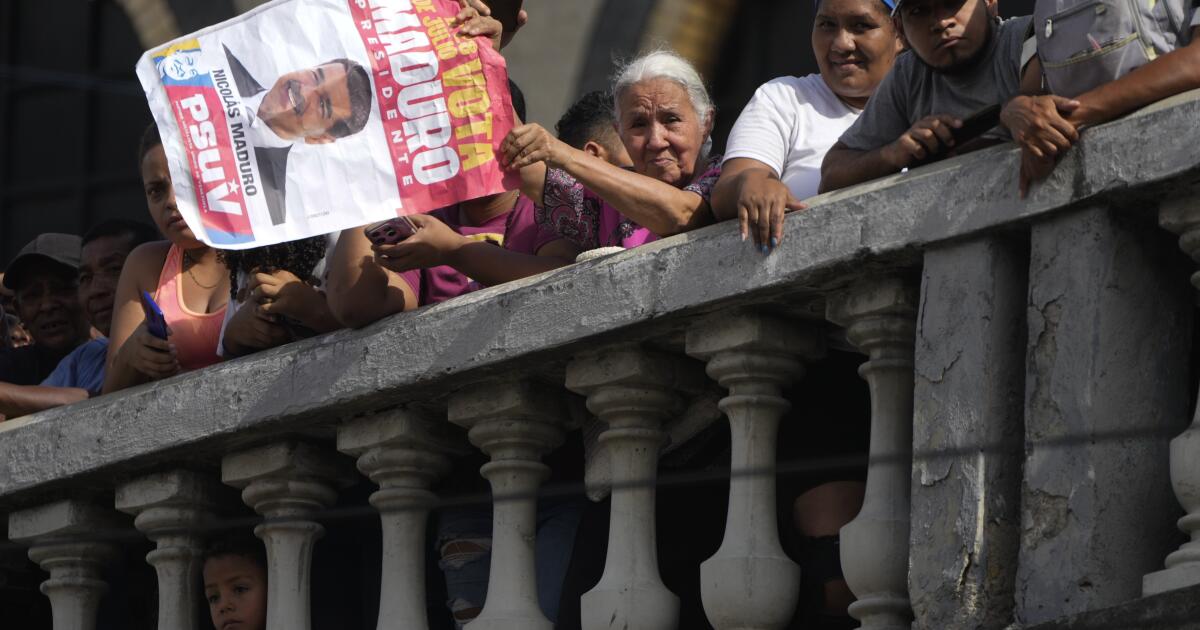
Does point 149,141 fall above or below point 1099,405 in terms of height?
above

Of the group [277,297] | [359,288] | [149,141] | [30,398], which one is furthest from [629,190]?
[30,398]

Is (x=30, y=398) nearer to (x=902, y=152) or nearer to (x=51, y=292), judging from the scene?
(x=51, y=292)

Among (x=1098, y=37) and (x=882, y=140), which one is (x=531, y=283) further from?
(x=1098, y=37)

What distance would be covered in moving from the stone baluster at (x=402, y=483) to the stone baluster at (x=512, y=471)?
12 cm

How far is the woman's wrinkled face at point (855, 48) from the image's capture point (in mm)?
5254

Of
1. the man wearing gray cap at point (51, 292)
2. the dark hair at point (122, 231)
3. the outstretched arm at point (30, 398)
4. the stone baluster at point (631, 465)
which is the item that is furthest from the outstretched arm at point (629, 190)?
the man wearing gray cap at point (51, 292)

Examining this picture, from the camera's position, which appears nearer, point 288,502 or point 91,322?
point 288,502

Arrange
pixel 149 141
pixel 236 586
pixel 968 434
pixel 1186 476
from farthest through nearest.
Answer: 1. pixel 149 141
2. pixel 236 586
3. pixel 968 434
4. pixel 1186 476

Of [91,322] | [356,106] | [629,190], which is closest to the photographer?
[629,190]

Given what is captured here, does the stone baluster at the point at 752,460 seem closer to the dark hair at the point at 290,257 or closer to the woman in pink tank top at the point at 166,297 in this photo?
the dark hair at the point at 290,257

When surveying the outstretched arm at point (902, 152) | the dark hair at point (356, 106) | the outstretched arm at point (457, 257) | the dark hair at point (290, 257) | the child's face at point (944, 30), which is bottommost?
the outstretched arm at point (902, 152)

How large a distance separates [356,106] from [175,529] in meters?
1.14

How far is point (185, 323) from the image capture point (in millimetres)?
5641

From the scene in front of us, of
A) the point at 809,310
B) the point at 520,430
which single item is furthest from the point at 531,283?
the point at 809,310
